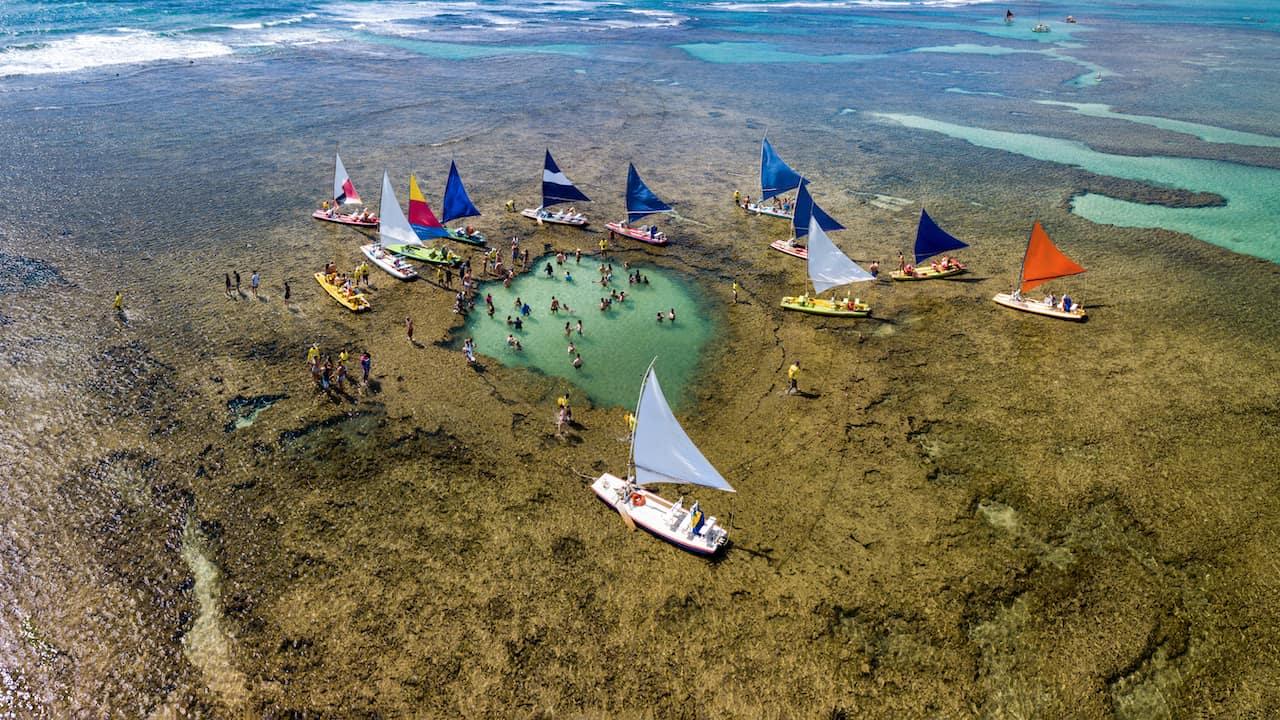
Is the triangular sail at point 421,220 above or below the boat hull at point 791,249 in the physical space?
above

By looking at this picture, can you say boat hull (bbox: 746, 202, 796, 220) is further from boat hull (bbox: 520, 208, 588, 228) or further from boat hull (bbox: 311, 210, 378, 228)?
boat hull (bbox: 311, 210, 378, 228)

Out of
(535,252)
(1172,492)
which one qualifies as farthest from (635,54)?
(1172,492)

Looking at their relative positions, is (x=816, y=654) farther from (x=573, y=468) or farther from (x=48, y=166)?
(x=48, y=166)

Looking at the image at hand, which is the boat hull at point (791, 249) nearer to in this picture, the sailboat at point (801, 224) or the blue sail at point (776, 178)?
the sailboat at point (801, 224)

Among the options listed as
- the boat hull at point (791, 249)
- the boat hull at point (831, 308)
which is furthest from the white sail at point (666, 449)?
the boat hull at point (791, 249)

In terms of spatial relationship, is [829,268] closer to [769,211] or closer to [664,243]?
[664,243]

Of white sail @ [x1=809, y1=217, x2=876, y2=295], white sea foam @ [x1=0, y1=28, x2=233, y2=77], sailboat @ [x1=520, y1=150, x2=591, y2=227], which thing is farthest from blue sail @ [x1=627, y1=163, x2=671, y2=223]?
white sea foam @ [x1=0, y1=28, x2=233, y2=77]

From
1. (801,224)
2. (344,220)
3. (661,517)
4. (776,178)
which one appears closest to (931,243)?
(801,224)
